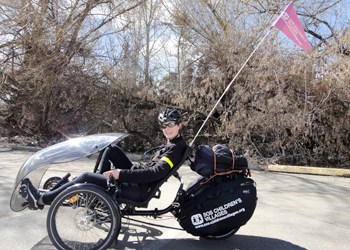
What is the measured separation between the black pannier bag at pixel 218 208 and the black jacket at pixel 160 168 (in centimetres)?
42

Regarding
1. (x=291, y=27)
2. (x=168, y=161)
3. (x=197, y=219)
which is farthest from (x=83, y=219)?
(x=291, y=27)

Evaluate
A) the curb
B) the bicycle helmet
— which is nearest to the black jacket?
the bicycle helmet

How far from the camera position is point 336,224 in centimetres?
489

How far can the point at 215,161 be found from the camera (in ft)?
12.6

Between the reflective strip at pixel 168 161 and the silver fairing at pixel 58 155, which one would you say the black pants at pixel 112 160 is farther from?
the reflective strip at pixel 168 161

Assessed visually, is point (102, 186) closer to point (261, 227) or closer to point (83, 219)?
point (83, 219)

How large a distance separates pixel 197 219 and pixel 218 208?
0.79 ft

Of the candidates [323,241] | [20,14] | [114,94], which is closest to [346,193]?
[323,241]

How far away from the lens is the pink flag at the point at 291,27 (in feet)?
24.1

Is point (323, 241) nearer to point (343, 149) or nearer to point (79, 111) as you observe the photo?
point (343, 149)

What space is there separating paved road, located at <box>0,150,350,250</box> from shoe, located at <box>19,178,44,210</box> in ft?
1.38

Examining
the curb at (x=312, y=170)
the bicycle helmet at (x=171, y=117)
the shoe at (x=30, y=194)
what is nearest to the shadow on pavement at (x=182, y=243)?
the shoe at (x=30, y=194)

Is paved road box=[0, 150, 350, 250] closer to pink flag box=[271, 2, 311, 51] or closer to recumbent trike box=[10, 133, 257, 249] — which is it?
recumbent trike box=[10, 133, 257, 249]

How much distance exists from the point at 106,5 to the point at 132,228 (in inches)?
398
